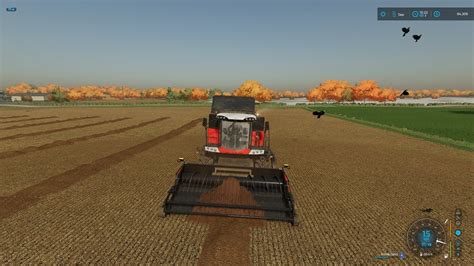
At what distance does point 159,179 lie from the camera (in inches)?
461

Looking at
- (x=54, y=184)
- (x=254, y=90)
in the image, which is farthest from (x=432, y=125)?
(x=254, y=90)

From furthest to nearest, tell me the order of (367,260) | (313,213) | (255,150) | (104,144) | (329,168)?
(104,144)
(329,168)
(255,150)
(313,213)
(367,260)

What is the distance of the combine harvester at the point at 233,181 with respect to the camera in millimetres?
7559

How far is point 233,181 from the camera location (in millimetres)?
9055

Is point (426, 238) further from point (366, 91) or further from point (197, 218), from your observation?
point (366, 91)

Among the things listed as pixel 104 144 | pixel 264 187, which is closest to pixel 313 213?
pixel 264 187

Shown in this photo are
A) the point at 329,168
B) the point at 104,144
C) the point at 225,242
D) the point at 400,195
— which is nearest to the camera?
the point at 225,242

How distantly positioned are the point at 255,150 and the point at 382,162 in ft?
28.9

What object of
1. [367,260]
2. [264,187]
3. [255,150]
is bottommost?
[367,260]

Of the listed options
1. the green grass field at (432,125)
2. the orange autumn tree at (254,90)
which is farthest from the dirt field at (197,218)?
the orange autumn tree at (254,90)

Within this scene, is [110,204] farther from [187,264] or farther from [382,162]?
[382,162]

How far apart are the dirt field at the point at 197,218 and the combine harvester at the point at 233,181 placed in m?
0.49

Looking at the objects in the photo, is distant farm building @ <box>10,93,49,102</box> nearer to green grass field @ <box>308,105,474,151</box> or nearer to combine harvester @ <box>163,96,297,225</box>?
green grass field @ <box>308,105,474,151</box>

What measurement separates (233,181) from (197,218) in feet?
5.59
